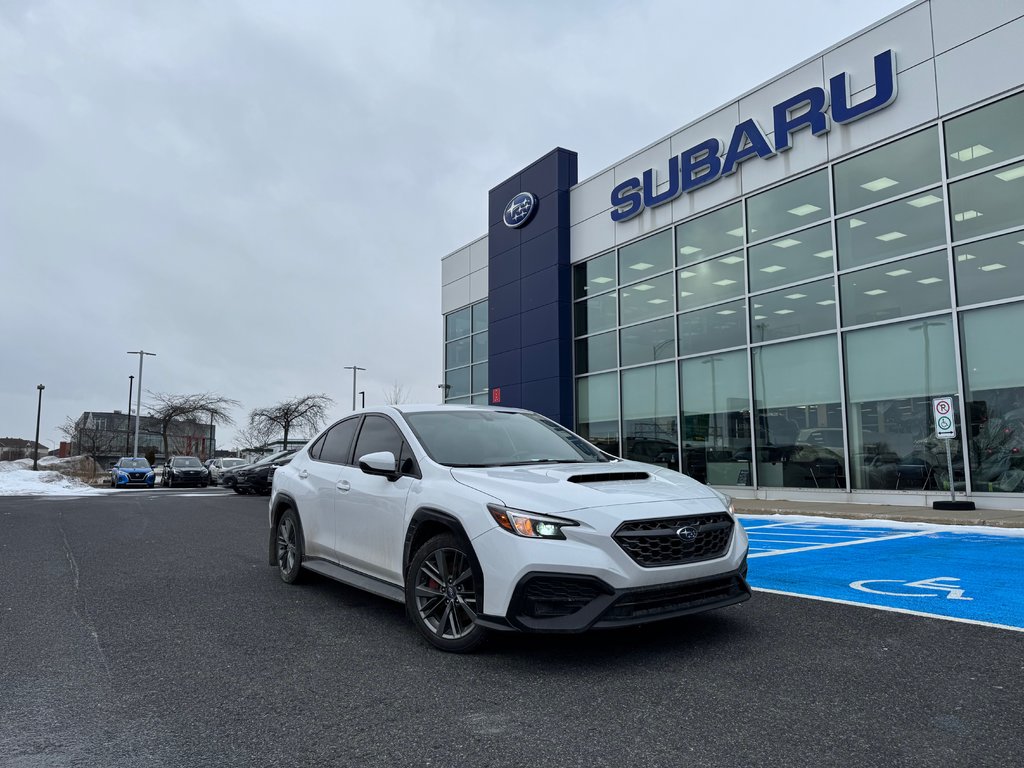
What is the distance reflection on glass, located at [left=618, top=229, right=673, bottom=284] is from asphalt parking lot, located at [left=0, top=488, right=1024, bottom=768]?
14908mm

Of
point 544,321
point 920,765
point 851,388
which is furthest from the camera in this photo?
point 544,321

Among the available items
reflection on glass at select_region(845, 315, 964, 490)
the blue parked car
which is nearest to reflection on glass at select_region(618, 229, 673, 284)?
reflection on glass at select_region(845, 315, 964, 490)

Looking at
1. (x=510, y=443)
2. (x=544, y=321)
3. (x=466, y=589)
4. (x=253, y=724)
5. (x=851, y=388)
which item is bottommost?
(x=253, y=724)

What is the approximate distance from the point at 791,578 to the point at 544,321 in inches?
671

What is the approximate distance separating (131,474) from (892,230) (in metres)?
29.8

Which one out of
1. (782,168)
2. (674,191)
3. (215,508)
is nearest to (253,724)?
(215,508)

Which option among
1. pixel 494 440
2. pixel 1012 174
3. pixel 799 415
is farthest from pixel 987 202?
pixel 494 440

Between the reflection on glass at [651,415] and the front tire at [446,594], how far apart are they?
15.1 meters

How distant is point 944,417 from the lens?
41.1 feet

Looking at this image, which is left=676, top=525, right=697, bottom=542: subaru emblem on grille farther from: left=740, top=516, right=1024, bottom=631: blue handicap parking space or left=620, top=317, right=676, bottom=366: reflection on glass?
left=620, top=317, right=676, bottom=366: reflection on glass

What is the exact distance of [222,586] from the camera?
6734 millimetres

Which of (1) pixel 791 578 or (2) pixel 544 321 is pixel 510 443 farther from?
(2) pixel 544 321

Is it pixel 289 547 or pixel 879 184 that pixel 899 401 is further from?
pixel 289 547

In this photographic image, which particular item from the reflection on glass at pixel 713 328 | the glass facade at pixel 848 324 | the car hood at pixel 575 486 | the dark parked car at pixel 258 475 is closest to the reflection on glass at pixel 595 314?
the glass facade at pixel 848 324
